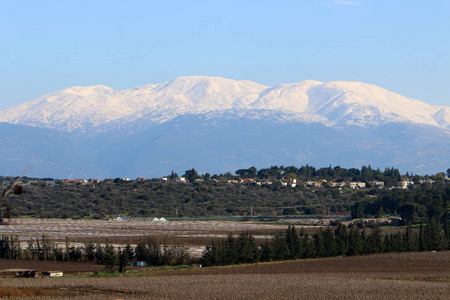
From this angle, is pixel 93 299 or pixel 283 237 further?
pixel 283 237

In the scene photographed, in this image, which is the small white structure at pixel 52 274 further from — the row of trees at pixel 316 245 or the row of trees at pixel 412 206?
the row of trees at pixel 412 206

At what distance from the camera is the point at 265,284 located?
57344mm

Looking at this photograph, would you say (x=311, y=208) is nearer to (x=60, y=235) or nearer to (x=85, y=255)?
(x=60, y=235)

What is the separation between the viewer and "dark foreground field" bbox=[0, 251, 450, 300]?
50406 mm

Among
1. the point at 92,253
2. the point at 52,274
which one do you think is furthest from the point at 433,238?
the point at 52,274

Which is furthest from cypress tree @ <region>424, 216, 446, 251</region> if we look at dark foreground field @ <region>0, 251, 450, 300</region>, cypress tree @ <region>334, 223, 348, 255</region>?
dark foreground field @ <region>0, 251, 450, 300</region>

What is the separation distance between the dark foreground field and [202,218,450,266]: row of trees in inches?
111

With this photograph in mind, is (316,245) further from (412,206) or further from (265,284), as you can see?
(412,206)

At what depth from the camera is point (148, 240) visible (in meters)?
80.7

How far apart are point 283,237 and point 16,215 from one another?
99765mm

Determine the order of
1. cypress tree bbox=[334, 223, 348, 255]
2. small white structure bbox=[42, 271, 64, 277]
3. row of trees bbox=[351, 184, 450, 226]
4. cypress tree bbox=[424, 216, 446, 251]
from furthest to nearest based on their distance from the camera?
row of trees bbox=[351, 184, 450, 226] < cypress tree bbox=[424, 216, 446, 251] < cypress tree bbox=[334, 223, 348, 255] < small white structure bbox=[42, 271, 64, 277]

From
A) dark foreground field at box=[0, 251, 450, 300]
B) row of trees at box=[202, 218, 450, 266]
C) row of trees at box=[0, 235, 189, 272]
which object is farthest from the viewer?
row of trees at box=[202, 218, 450, 266]

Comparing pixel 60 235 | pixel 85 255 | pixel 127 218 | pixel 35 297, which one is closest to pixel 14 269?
pixel 85 255

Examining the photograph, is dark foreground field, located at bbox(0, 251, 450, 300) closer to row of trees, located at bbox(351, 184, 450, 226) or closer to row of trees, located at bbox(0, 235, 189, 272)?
row of trees, located at bbox(0, 235, 189, 272)
